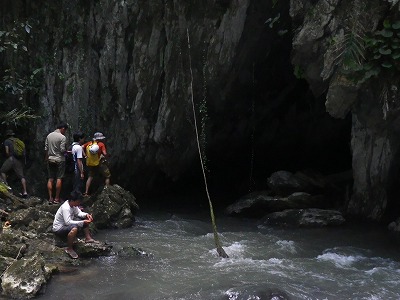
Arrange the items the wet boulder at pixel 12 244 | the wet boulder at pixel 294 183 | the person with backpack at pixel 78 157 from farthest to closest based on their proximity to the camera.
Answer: the wet boulder at pixel 294 183 < the person with backpack at pixel 78 157 < the wet boulder at pixel 12 244

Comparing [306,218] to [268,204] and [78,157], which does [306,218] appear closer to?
[268,204]

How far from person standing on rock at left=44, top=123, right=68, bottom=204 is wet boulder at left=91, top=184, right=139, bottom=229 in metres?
1.16

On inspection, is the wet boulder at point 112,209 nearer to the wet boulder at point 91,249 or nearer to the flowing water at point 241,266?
the flowing water at point 241,266

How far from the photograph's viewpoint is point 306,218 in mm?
12664

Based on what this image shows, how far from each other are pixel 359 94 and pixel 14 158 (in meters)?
9.01

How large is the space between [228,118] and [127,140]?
162 inches

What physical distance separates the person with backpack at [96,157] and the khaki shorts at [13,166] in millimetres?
Answer: 1738

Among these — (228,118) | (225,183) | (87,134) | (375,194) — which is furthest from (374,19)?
(225,183)

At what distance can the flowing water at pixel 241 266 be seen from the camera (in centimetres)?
765

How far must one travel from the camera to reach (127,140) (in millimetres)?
14727

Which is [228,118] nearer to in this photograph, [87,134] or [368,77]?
[87,134]

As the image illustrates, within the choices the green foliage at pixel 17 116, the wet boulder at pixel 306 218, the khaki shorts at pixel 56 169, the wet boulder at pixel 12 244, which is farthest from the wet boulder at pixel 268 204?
the wet boulder at pixel 12 244

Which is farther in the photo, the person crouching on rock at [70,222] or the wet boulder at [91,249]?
the wet boulder at [91,249]

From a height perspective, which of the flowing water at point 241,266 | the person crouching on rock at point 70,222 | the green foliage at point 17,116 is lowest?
the flowing water at point 241,266
